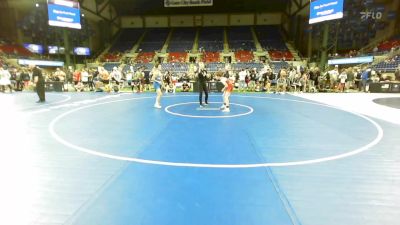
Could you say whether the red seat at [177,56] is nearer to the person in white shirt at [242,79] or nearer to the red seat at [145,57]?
the red seat at [145,57]

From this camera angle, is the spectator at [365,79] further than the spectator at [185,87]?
No

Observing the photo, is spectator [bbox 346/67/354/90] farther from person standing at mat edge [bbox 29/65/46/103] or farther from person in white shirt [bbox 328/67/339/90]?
person standing at mat edge [bbox 29/65/46/103]

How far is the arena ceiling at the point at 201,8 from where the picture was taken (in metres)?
39.7

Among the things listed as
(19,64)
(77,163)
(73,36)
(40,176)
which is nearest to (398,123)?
(77,163)

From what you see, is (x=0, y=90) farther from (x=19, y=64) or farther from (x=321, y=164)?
(x=321, y=164)

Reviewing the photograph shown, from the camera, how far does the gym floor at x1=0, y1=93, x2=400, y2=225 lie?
311 cm

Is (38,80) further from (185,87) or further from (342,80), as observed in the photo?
(342,80)

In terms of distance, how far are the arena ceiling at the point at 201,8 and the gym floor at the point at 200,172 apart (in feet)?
119

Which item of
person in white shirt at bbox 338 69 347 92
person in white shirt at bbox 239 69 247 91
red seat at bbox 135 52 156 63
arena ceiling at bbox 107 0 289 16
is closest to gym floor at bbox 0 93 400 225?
person in white shirt at bbox 338 69 347 92

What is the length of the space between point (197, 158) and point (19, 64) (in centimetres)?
3220

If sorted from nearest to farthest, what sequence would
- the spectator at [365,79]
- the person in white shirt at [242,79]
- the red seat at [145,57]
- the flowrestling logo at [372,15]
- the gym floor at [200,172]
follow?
the gym floor at [200,172], the spectator at [365,79], the person in white shirt at [242,79], the flowrestling logo at [372,15], the red seat at [145,57]

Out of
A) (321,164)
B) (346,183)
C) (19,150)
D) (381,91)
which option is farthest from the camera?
(381,91)

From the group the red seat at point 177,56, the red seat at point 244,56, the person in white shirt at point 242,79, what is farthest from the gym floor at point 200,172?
the red seat at point 177,56

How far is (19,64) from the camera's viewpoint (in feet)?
95.1
